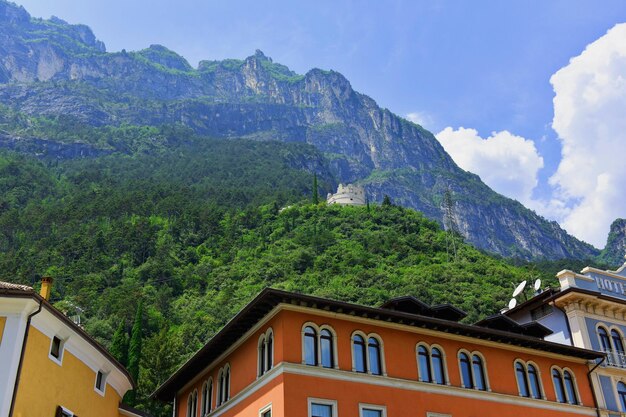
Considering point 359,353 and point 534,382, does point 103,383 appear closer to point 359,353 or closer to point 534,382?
point 359,353

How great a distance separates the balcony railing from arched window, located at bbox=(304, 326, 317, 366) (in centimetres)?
1834

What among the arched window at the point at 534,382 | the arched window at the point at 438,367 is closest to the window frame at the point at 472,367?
the arched window at the point at 438,367

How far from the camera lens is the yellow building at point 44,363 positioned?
20766 mm

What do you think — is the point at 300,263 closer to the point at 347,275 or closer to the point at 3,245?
the point at 347,275

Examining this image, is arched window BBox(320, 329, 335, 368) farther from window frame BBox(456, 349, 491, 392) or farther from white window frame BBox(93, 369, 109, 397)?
white window frame BBox(93, 369, 109, 397)

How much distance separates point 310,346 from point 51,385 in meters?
9.74

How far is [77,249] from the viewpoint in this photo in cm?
11744

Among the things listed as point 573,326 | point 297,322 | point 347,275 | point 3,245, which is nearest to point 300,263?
point 347,275

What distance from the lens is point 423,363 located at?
28.6 m

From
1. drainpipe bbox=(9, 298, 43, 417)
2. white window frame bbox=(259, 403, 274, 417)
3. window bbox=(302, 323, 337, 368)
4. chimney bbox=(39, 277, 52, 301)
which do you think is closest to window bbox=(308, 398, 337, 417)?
window bbox=(302, 323, 337, 368)

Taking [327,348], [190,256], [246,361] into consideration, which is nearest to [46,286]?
[246,361]

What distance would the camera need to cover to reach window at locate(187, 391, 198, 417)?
33438 millimetres

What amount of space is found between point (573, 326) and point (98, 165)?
181541 millimetres

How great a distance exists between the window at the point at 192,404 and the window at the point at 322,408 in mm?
10975
